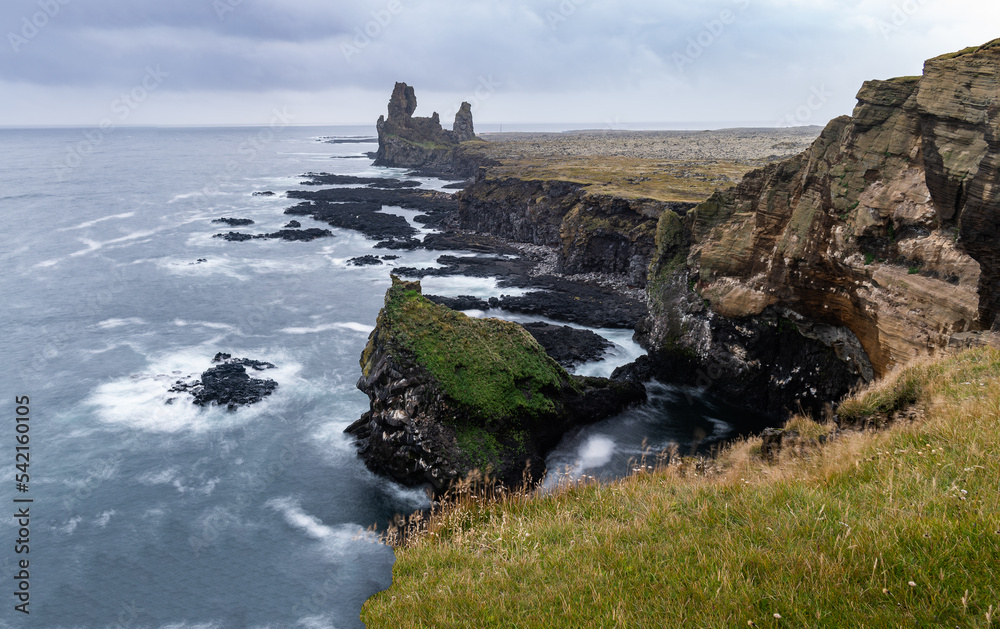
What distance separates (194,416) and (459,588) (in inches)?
1076

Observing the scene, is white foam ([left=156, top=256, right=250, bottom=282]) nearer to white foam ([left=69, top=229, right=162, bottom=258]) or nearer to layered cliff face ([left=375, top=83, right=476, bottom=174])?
white foam ([left=69, top=229, right=162, bottom=258])

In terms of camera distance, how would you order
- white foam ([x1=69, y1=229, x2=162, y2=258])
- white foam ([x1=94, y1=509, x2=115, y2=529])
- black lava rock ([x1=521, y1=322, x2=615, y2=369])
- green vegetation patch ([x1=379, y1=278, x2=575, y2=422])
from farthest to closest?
1. white foam ([x1=69, y1=229, x2=162, y2=258])
2. black lava rock ([x1=521, y1=322, x2=615, y2=369])
3. green vegetation patch ([x1=379, y1=278, x2=575, y2=422])
4. white foam ([x1=94, y1=509, x2=115, y2=529])

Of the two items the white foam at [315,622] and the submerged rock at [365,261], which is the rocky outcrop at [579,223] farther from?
the white foam at [315,622]

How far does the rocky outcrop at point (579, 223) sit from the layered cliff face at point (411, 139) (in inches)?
3146

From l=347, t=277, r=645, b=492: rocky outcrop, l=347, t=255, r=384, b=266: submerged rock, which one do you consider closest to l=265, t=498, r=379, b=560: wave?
l=347, t=277, r=645, b=492: rocky outcrop

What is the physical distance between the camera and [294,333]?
42.1 m

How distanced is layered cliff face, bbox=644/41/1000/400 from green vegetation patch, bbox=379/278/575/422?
395 inches

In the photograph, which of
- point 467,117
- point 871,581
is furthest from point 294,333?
point 467,117

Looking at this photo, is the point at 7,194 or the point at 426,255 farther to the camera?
the point at 7,194

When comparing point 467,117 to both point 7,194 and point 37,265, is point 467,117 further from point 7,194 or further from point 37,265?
point 37,265

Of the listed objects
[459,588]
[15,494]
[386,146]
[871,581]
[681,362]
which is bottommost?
[15,494]

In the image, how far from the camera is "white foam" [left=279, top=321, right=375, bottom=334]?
1671 inches

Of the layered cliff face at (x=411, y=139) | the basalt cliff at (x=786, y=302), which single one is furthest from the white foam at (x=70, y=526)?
the layered cliff face at (x=411, y=139)

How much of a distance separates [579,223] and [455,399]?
37574 mm
